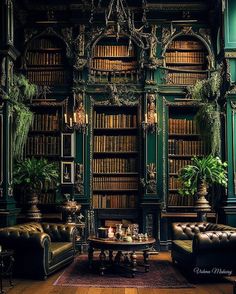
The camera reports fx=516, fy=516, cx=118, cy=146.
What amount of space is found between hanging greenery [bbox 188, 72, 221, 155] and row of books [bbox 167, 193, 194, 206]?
105cm

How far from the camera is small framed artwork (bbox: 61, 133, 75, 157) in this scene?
9695 mm

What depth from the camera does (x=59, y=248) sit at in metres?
7.58

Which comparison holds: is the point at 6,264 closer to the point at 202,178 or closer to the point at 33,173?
the point at 33,173

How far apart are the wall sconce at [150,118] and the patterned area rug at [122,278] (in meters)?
2.83

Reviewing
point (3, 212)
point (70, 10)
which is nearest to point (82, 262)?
point (3, 212)

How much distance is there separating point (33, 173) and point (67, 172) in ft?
2.81

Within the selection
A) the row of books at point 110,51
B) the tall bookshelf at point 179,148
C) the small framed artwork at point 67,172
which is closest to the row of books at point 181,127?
the tall bookshelf at point 179,148

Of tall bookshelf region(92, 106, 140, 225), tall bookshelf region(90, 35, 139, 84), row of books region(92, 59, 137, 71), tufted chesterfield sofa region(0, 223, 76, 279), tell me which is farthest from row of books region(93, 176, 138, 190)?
tufted chesterfield sofa region(0, 223, 76, 279)

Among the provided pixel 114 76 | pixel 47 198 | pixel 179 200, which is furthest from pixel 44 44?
pixel 179 200

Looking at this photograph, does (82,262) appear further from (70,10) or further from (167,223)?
(70,10)

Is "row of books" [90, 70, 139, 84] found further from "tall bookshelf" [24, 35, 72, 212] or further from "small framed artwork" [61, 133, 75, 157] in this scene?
"small framed artwork" [61, 133, 75, 157]

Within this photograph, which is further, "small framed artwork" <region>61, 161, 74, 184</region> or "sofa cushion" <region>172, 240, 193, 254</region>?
"small framed artwork" <region>61, 161, 74, 184</region>

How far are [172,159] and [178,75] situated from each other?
1659mm

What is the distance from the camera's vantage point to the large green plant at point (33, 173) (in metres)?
9.04
